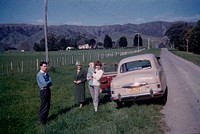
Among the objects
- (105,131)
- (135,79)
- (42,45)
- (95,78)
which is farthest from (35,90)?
(42,45)

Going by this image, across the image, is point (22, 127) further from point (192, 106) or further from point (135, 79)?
point (192, 106)

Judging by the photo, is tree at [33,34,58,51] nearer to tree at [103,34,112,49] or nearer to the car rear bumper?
tree at [103,34,112,49]

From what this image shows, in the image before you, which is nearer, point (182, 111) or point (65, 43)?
point (182, 111)

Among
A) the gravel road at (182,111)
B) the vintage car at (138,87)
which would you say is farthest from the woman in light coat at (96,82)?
the gravel road at (182,111)

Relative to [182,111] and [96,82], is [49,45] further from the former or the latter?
[182,111]

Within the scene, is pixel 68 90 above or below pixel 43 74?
below

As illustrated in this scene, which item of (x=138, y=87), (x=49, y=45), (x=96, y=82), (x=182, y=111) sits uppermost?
(x=49, y=45)

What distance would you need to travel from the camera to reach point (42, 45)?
12481cm

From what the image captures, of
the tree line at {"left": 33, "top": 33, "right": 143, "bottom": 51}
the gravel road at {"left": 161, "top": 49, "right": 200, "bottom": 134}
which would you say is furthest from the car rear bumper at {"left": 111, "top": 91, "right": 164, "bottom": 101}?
the tree line at {"left": 33, "top": 33, "right": 143, "bottom": 51}

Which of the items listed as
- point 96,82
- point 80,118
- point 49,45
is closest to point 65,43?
point 49,45

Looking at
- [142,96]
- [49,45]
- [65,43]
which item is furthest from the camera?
[65,43]

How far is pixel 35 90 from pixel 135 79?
23.9 ft

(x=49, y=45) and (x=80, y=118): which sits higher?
(x=49, y=45)

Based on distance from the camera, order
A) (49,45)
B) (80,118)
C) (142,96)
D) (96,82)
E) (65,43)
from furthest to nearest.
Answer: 1. (65,43)
2. (49,45)
3. (96,82)
4. (142,96)
5. (80,118)
